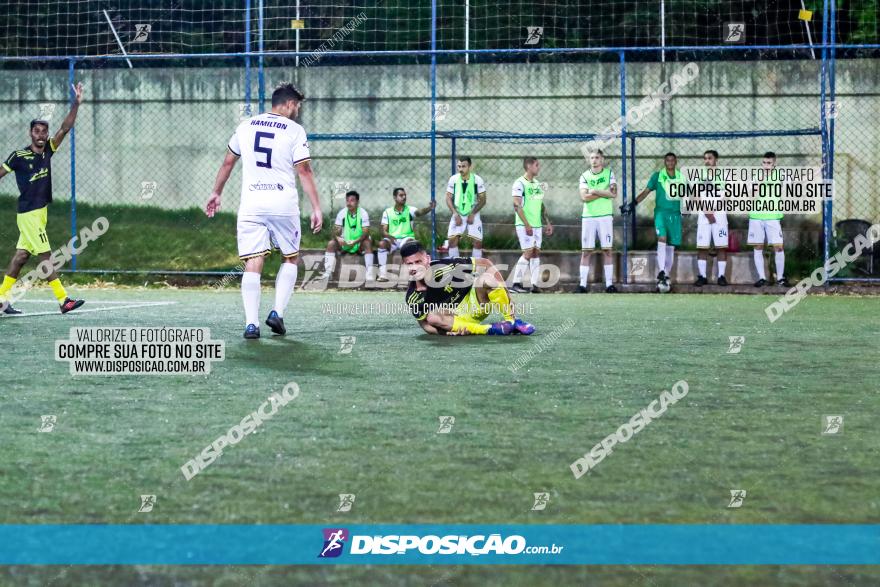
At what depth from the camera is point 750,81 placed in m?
18.5

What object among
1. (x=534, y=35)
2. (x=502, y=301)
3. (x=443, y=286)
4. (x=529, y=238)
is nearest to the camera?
(x=443, y=286)

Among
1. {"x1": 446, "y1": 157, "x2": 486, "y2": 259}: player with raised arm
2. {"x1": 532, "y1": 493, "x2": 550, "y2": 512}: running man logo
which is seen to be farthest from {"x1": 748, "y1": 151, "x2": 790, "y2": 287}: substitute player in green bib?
{"x1": 532, "y1": 493, "x2": 550, "y2": 512}: running man logo

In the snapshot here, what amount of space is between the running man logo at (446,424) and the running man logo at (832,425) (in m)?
1.67

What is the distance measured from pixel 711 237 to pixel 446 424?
1211 cm

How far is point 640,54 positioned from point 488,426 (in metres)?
15.0

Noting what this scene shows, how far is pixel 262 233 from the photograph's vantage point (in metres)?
9.60

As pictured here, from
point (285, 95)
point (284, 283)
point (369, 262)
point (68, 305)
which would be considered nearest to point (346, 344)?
point (284, 283)

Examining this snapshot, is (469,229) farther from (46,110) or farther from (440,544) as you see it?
(440,544)

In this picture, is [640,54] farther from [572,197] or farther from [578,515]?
[578,515]

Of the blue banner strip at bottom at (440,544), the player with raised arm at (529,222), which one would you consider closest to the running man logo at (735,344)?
the blue banner strip at bottom at (440,544)

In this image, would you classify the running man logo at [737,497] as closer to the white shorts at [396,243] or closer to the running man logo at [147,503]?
the running man logo at [147,503]

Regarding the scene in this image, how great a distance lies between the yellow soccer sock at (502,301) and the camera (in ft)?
32.5

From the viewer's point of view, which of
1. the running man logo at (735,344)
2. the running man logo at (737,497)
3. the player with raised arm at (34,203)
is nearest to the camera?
the running man logo at (737,497)

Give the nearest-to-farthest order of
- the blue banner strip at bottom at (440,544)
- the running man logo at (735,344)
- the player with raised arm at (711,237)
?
1. the blue banner strip at bottom at (440,544)
2. the running man logo at (735,344)
3. the player with raised arm at (711,237)
